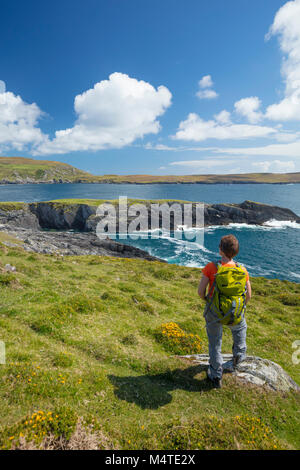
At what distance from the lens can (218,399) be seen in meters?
6.82

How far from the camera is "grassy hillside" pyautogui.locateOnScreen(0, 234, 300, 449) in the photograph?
517cm

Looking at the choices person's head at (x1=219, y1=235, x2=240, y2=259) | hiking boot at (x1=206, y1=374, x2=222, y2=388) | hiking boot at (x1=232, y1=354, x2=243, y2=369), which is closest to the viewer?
person's head at (x1=219, y1=235, x2=240, y2=259)

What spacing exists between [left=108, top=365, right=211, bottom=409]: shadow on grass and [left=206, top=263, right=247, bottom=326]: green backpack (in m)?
2.80

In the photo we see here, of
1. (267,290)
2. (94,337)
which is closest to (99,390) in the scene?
(94,337)

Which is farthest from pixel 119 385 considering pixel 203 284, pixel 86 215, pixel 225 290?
pixel 86 215

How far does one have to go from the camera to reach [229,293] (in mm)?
6160

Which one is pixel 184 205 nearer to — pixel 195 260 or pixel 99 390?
pixel 195 260

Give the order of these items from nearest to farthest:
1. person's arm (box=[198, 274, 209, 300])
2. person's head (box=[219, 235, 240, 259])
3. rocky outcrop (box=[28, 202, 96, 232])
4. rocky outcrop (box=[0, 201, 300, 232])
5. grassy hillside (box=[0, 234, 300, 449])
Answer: grassy hillside (box=[0, 234, 300, 449]) → person's head (box=[219, 235, 240, 259]) → person's arm (box=[198, 274, 209, 300]) → rocky outcrop (box=[0, 201, 300, 232]) → rocky outcrop (box=[28, 202, 96, 232])

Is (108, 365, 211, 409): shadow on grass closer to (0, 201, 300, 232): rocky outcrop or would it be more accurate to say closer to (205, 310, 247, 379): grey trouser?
(205, 310, 247, 379): grey trouser

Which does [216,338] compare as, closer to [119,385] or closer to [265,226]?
[119,385]

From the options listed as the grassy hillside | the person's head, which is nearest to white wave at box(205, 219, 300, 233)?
the grassy hillside

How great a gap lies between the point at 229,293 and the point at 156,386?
4118mm

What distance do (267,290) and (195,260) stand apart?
34.0 metres

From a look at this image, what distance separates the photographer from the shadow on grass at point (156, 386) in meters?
6.78
